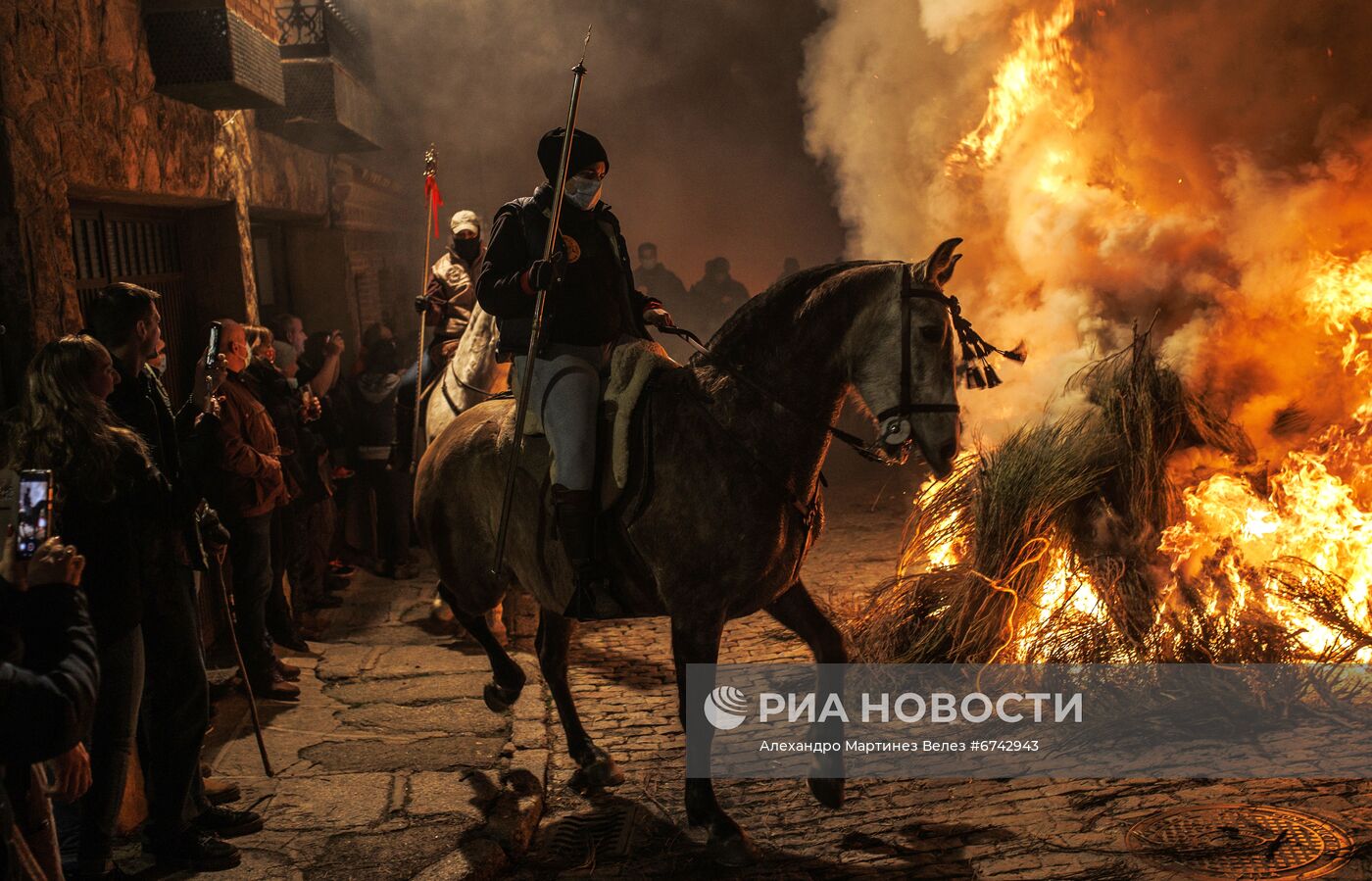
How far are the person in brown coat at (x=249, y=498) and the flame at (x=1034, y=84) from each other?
6.70m

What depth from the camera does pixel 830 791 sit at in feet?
17.3

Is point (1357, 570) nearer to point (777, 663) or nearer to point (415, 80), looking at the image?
point (777, 663)

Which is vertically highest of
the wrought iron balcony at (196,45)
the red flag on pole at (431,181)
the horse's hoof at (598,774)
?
the wrought iron balcony at (196,45)

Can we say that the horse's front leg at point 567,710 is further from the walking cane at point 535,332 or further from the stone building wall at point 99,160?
the stone building wall at point 99,160

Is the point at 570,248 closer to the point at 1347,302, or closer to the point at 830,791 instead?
the point at 830,791

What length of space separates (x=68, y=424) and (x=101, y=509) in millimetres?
348

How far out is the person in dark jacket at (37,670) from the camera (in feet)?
8.98

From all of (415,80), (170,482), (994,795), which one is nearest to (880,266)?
(994,795)

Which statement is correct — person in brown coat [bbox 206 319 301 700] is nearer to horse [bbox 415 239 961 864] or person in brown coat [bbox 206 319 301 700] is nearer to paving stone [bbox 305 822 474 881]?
paving stone [bbox 305 822 474 881]

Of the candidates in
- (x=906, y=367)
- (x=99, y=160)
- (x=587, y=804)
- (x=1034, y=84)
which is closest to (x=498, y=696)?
(x=587, y=804)

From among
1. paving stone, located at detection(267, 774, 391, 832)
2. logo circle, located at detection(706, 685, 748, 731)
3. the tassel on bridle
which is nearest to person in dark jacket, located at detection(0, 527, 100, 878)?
paving stone, located at detection(267, 774, 391, 832)

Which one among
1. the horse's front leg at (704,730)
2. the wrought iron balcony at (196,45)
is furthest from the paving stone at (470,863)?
the wrought iron balcony at (196,45)

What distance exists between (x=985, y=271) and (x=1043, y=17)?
88.5 inches

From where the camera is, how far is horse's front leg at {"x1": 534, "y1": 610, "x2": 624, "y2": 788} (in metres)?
5.86
